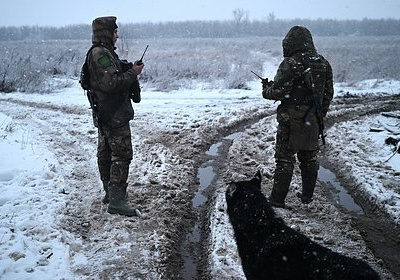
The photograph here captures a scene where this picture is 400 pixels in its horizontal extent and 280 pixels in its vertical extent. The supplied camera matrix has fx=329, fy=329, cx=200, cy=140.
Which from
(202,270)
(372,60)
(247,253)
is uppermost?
(372,60)

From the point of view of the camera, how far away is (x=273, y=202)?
4930 millimetres

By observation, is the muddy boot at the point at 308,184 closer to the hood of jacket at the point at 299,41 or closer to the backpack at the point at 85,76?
the hood of jacket at the point at 299,41

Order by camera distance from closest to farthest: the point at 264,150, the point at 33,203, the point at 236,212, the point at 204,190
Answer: the point at 236,212, the point at 33,203, the point at 204,190, the point at 264,150

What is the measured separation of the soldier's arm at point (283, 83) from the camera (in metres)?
4.28

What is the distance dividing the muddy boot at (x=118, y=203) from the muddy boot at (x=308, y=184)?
100.0 inches

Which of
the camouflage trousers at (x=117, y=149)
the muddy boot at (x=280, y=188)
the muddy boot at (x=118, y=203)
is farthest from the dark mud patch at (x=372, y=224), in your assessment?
the camouflage trousers at (x=117, y=149)

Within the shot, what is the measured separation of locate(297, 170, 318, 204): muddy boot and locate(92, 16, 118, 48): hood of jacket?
11.0ft

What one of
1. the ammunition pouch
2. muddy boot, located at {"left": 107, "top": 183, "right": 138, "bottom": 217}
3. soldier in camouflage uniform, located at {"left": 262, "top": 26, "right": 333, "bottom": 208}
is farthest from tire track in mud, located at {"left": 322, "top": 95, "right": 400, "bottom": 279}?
the ammunition pouch

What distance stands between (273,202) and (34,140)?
5.91 meters

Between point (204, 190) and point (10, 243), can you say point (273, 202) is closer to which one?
point (204, 190)

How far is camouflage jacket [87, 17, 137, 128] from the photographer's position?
160 inches

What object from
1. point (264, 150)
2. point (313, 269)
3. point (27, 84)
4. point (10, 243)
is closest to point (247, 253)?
point (313, 269)

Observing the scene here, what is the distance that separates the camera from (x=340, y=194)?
18.5 feet

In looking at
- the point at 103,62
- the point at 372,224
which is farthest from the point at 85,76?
the point at 372,224
